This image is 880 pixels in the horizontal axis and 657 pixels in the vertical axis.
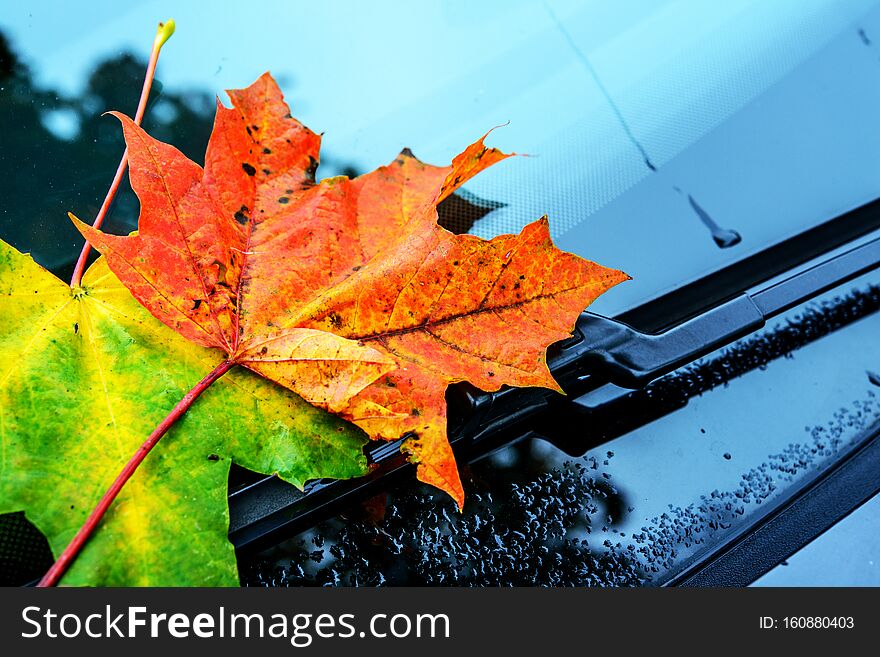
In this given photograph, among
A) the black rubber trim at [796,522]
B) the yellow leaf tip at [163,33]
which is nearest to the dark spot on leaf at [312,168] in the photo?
the yellow leaf tip at [163,33]

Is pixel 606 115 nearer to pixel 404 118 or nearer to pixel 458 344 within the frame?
pixel 404 118

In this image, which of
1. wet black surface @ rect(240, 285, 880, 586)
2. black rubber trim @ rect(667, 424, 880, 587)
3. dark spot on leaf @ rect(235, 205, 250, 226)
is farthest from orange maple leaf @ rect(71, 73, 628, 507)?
black rubber trim @ rect(667, 424, 880, 587)

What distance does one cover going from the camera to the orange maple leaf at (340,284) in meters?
0.68

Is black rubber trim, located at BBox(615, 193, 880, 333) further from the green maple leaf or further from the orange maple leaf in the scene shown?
the green maple leaf

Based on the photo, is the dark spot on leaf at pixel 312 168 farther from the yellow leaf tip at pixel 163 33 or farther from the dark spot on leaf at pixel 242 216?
the yellow leaf tip at pixel 163 33

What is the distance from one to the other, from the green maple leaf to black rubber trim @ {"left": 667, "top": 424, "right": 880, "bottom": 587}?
17.8 inches

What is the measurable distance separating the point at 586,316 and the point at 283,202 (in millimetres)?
391

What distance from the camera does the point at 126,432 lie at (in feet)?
2.16

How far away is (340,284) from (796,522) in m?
0.64

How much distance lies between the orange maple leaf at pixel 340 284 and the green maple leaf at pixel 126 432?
0.04 metres

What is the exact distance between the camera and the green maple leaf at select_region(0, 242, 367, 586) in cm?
61

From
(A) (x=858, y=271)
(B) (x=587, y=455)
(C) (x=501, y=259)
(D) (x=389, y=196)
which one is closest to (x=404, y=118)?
(D) (x=389, y=196)
